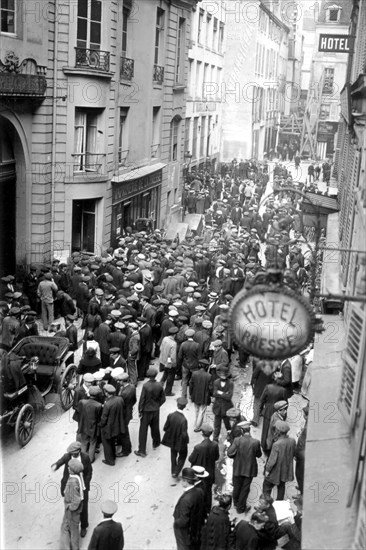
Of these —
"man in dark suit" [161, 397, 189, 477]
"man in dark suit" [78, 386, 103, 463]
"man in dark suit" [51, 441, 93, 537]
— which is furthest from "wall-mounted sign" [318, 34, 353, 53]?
"man in dark suit" [51, 441, 93, 537]

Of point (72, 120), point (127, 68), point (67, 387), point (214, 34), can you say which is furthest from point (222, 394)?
point (214, 34)

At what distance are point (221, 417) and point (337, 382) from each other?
143 inches

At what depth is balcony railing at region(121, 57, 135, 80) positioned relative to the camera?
85.7ft

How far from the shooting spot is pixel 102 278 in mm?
19703

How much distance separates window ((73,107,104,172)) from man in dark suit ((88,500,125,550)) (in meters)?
16.1

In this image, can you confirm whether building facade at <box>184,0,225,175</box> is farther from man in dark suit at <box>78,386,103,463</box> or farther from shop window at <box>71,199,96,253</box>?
man in dark suit at <box>78,386,103,463</box>

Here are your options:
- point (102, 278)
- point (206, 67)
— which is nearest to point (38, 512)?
point (102, 278)

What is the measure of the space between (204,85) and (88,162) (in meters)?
25.3

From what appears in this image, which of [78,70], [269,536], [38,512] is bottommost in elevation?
[38,512]

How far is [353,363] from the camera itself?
26.0 ft

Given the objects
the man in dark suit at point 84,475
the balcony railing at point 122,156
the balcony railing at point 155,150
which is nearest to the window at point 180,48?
the balcony railing at point 155,150

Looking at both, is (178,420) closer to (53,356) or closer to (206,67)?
(53,356)

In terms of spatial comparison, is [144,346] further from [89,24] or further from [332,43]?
[89,24]

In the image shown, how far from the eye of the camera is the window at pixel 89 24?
22.9 m
